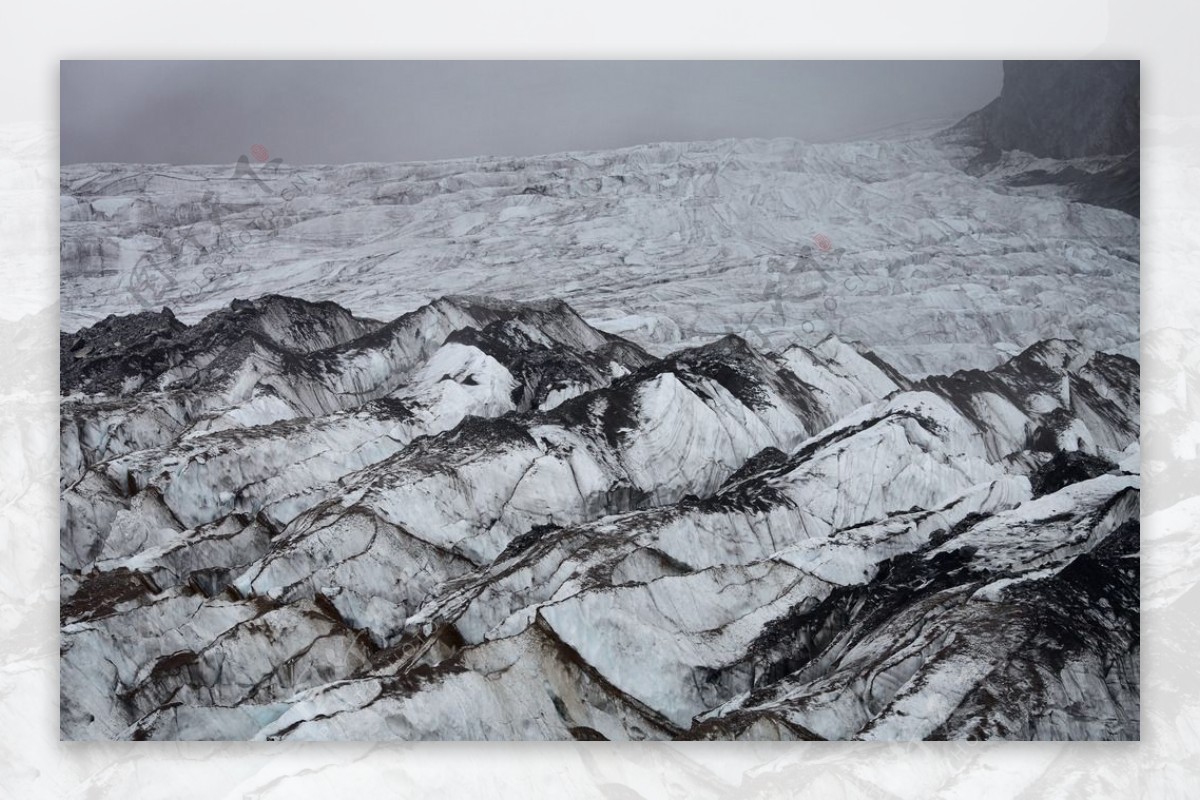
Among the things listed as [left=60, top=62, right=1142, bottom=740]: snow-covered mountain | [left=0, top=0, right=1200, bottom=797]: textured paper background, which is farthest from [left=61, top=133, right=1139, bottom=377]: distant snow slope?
[left=0, top=0, right=1200, bottom=797]: textured paper background

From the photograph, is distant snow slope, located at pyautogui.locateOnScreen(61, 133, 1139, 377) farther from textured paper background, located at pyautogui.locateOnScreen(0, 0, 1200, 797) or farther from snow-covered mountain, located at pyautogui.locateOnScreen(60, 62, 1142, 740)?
textured paper background, located at pyautogui.locateOnScreen(0, 0, 1200, 797)

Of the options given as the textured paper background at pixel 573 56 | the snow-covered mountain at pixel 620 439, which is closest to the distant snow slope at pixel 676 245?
the snow-covered mountain at pixel 620 439

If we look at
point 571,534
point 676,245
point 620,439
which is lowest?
point 571,534

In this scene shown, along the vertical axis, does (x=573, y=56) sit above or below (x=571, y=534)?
above

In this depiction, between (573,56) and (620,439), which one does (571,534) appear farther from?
(573,56)

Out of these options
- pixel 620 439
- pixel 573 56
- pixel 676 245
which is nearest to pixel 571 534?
pixel 620 439

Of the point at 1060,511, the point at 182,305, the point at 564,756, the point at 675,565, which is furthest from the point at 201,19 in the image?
the point at 1060,511
